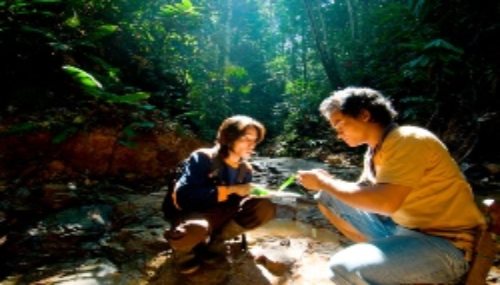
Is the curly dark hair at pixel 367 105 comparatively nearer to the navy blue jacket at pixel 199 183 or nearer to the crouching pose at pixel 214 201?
the crouching pose at pixel 214 201

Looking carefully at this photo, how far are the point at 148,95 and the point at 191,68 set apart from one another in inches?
230

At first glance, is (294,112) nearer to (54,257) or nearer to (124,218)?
(124,218)

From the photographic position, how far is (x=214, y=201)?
355 centimetres

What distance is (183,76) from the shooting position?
12.6m

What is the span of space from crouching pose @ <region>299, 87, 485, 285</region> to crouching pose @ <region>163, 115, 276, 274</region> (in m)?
1.16

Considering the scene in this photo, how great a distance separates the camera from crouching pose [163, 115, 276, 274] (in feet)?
11.3

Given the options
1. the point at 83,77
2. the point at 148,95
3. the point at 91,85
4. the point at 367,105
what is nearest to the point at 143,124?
the point at 148,95

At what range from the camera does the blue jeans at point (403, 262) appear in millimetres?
2287

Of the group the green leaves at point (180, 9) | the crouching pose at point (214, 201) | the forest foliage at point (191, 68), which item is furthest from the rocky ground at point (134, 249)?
the green leaves at point (180, 9)

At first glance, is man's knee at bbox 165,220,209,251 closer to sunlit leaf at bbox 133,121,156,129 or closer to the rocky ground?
the rocky ground

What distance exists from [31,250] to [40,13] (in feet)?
17.3

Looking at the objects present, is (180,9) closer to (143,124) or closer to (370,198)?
(143,124)

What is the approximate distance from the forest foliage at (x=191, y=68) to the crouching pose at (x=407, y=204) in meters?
5.52

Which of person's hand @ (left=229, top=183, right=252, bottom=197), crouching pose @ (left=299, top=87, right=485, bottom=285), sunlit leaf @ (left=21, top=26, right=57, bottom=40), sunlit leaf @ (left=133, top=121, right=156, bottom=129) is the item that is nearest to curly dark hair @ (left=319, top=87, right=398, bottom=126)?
crouching pose @ (left=299, top=87, right=485, bottom=285)
